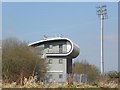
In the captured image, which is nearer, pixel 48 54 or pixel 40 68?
pixel 40 68

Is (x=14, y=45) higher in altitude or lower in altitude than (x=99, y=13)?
lower

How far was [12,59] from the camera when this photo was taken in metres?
19.6

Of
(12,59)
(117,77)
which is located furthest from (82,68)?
(117,77)

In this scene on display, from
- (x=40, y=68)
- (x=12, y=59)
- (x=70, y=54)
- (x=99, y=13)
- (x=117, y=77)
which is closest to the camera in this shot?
(x=117, y=77)

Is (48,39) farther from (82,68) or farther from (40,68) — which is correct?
(40,68)

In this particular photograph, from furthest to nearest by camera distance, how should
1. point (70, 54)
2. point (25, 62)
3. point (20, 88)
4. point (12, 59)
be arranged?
point (70, 54) → point (25, 62) → point (12, 59) → point (20, 88)

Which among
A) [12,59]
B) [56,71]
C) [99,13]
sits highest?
[99,13]

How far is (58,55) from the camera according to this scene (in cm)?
3844

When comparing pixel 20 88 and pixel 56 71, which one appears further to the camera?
pixel 56 71

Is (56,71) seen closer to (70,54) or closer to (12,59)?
A: (70,54)

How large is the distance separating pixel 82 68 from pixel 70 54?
592 cm

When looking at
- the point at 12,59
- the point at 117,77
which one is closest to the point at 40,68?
the point at 12,59

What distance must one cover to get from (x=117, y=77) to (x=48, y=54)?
25.4 m

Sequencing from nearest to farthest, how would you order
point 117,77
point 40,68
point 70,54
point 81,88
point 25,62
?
point 81,88 → point 117,77 → point 25,62 → point 40,68 → point 70,54
